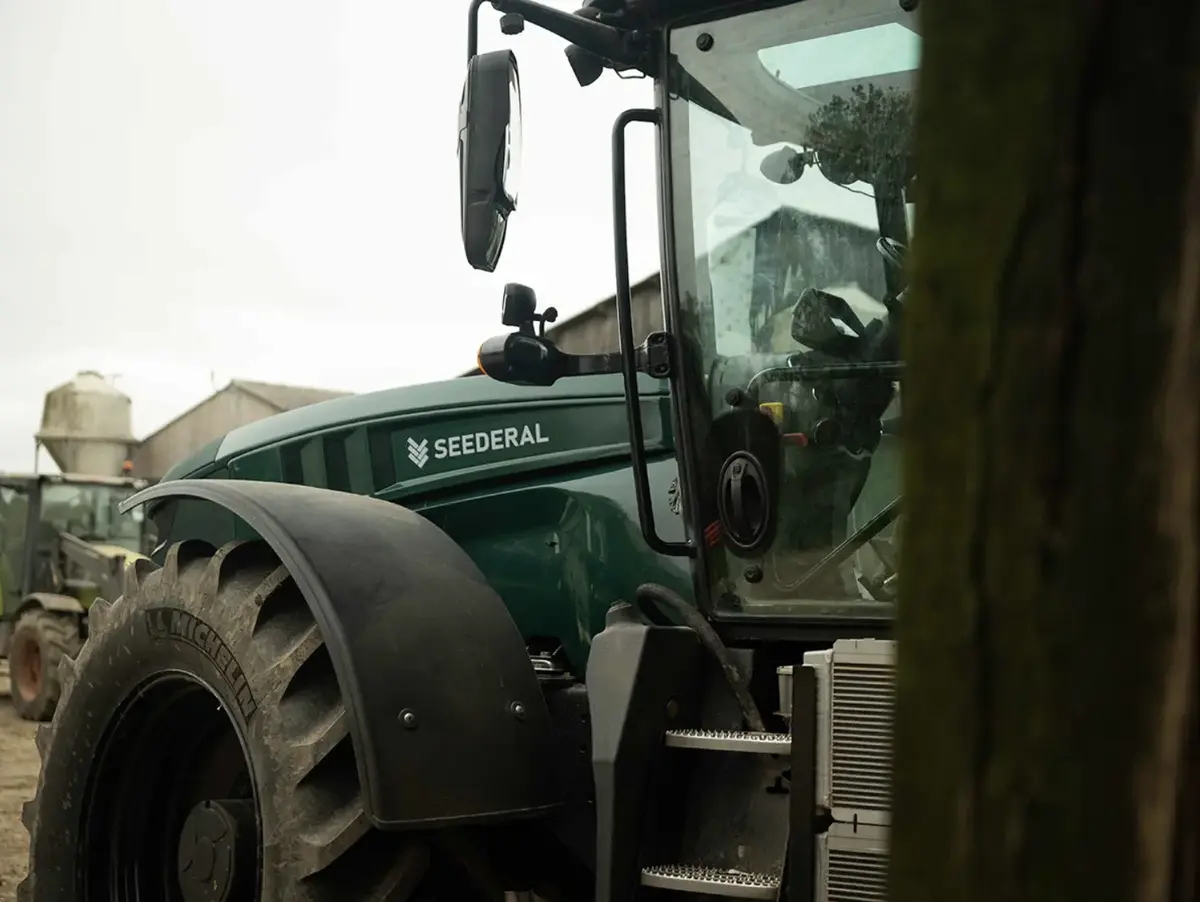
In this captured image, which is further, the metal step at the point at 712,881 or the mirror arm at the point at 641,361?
the mirror arm at the point at 641,361

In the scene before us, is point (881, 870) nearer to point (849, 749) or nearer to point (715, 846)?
point (849, 749)

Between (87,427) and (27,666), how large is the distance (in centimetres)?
987

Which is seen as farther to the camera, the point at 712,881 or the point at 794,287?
the point at 794,287

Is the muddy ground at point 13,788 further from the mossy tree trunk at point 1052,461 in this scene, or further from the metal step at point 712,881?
the mossy tree trunk at point 1052,461

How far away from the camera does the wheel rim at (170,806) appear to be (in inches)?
112

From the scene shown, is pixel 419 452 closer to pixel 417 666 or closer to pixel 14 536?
pixel 417 666

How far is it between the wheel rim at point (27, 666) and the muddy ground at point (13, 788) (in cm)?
28

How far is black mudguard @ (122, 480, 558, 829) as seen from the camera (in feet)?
7.76

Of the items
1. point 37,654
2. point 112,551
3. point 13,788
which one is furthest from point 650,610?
point 112,551

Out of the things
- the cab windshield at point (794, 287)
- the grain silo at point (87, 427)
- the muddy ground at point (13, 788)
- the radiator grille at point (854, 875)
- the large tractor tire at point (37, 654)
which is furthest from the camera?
the grain silo at point (87, 427)

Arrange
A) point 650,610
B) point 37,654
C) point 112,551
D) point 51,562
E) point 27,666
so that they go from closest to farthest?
point 650,610
point 37,654
point 27,666
point 112,551
point 51,562

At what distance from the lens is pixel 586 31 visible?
9.17 feet

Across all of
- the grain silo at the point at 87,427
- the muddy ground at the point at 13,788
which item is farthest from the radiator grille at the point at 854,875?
the grain silo at the point at 87,427

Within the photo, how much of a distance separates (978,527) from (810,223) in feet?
6.08
